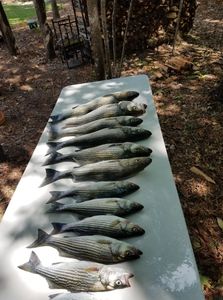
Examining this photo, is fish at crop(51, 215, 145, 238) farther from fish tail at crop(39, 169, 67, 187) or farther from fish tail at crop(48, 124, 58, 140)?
fish tail at crop(48, 124, 58, 140)

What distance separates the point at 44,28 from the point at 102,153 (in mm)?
6444

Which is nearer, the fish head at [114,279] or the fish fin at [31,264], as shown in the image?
the fish head at [114,279]

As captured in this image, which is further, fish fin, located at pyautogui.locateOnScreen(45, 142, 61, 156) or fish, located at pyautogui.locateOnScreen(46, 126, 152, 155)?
fish fin, located at pyautogui.locateOnScreen(45, 142, 61, 156)

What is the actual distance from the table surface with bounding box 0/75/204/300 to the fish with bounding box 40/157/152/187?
53 millimetres

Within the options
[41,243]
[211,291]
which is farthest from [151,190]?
[211,291]

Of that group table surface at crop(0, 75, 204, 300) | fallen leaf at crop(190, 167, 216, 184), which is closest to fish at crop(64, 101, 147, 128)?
table surface at crop(0, 75, 204, 300)

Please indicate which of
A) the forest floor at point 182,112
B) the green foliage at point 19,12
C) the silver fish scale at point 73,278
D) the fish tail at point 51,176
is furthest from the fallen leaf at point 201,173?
the green foliage at point 19,12

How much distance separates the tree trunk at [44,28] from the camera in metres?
8.12

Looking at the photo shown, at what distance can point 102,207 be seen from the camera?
7.96 feet

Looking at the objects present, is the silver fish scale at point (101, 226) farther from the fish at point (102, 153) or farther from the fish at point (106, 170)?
the fish at point (102, 153)

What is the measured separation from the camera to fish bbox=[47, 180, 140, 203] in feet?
8.37

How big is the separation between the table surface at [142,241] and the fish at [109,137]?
11 cm

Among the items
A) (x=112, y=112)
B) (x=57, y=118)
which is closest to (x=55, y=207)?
(x=112, y=112)

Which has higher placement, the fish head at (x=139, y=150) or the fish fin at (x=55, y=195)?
the fish head at (x=139, y=150)
